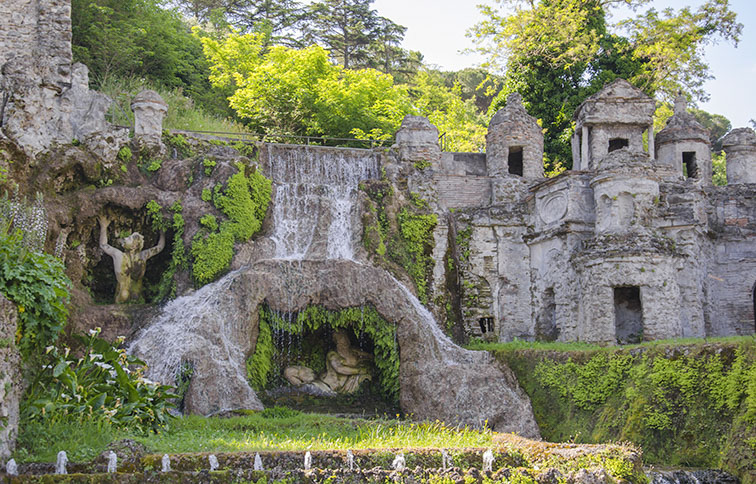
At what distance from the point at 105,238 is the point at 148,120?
157 inches

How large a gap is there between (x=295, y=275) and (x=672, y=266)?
997 centimetres

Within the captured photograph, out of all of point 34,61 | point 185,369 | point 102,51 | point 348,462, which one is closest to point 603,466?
point 348,462

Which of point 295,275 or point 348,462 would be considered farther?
point 295,275

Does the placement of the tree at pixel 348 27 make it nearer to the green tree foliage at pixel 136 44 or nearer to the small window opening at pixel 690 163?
the green tree foliage at pixel 136 44

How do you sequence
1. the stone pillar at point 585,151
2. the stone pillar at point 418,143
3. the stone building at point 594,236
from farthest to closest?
the stone pillar at point 585,151 → the stone pillar at point 418,143 → the stone building at point 594,236

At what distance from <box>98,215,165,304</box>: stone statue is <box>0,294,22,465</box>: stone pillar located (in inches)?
366

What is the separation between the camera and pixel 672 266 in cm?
2078

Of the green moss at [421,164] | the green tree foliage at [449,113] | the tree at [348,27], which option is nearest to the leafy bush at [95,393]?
the green moss at [421,164]

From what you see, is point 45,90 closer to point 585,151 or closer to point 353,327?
point 353,327

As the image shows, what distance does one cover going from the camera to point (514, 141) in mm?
25719

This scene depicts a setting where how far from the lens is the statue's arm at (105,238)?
1955cm

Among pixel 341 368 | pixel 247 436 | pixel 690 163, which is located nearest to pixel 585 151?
pixel 690 163

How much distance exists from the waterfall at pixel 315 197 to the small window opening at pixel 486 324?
4.71 m

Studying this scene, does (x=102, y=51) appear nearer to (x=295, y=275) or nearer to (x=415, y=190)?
(x=415, y=190)
